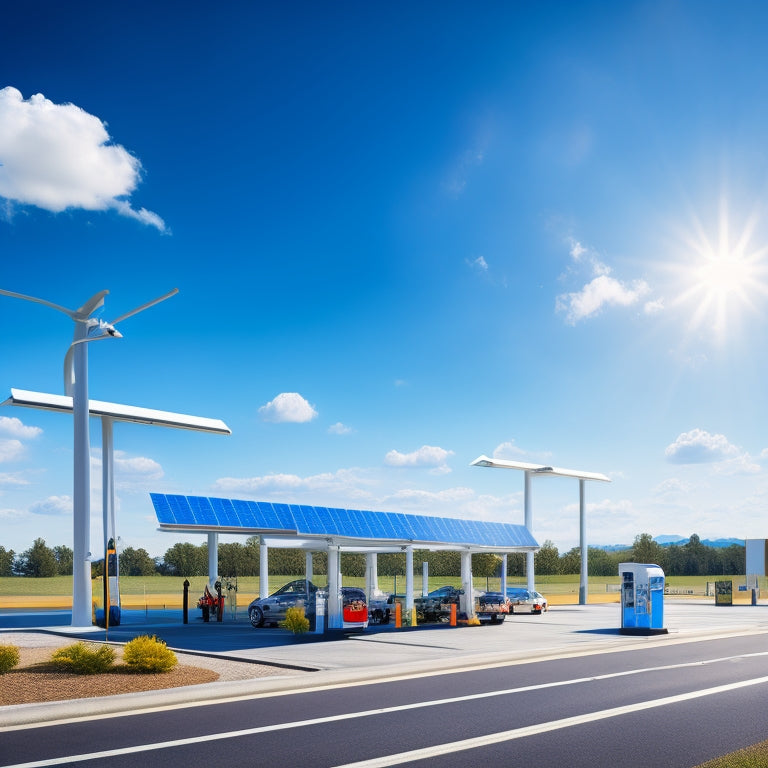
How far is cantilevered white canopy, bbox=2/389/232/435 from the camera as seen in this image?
32375 mm

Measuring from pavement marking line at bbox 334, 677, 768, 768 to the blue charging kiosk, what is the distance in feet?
41.7

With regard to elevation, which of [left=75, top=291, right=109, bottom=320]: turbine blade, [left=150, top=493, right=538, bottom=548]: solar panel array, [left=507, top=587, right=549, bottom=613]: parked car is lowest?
[left=507, top=587, right=549, bottom=613]: parked car

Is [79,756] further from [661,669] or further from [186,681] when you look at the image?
[661,669]

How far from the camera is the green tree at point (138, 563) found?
97.8 meters

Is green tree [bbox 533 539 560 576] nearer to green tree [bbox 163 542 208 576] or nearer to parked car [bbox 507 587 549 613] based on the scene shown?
green tree [bbox 163 542 208 576]

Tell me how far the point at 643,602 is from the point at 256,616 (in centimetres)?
1244

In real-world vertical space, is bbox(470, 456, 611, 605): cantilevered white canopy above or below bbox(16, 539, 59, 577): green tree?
above

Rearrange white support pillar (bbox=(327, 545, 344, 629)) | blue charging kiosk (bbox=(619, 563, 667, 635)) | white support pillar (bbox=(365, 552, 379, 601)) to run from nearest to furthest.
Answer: blue charging kiosk (bbox=(619, 563, 667, 635)) < white support pillar (bbox=(327, 545, 344, 629)) < white support pillar (bbox=(365, 552, 379, 601))

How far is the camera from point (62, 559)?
4094 inches

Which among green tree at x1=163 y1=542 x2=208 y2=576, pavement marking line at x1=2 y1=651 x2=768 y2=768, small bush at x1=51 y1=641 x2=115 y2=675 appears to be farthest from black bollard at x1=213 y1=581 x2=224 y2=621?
green tree at x1=163 y1=542 x2=208 y2=576

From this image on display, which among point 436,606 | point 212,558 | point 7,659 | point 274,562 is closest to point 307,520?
point 436,606

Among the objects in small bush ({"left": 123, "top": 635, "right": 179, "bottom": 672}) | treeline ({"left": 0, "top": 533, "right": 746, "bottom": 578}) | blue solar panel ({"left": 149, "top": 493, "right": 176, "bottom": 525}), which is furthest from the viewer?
treeline ({"left": 0, "top": 533, "right": 746, "bottom": 578})

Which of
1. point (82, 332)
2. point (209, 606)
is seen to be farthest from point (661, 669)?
point (82, 332)

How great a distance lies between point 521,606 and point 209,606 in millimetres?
14899
